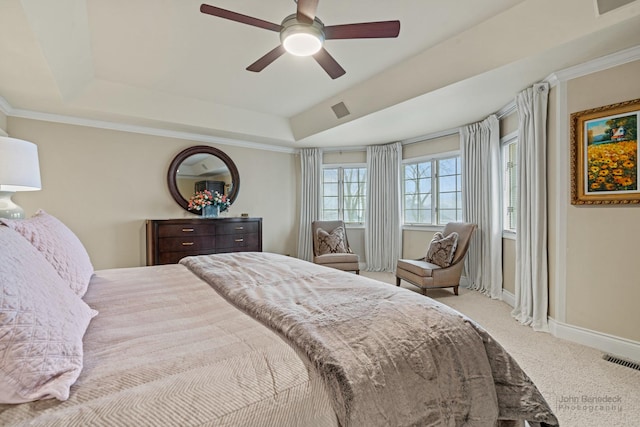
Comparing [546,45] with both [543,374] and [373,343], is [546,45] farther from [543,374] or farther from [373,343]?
[373,343]

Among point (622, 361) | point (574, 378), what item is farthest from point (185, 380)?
point (622, 361)

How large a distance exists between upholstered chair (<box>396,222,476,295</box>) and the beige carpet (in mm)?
822

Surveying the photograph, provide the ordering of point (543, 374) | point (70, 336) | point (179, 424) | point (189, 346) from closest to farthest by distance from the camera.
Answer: point (179, 424) → point (70, 336) → point (189, 346) → point (543, 374)

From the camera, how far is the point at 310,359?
955 millimetres

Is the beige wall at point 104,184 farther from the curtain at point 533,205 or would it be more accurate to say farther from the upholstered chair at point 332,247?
the curtain at point 533,205

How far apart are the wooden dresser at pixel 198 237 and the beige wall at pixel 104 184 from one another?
0.33 metres

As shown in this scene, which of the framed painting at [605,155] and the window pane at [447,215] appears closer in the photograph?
the framed painting at [605,155]

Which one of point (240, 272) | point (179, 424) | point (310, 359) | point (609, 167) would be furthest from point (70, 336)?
point (609, 167)

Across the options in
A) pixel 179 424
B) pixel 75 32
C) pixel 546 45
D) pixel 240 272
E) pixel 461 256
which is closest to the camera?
pixel 179 424

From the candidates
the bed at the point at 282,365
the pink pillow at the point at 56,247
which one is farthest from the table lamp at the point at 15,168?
the bed at the point at 282,365

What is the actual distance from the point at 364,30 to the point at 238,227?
3.39 meters

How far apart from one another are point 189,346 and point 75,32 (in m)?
2.95

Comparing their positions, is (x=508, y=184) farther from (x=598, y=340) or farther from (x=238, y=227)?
(x=238, y=227)

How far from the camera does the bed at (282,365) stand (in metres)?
0.75
